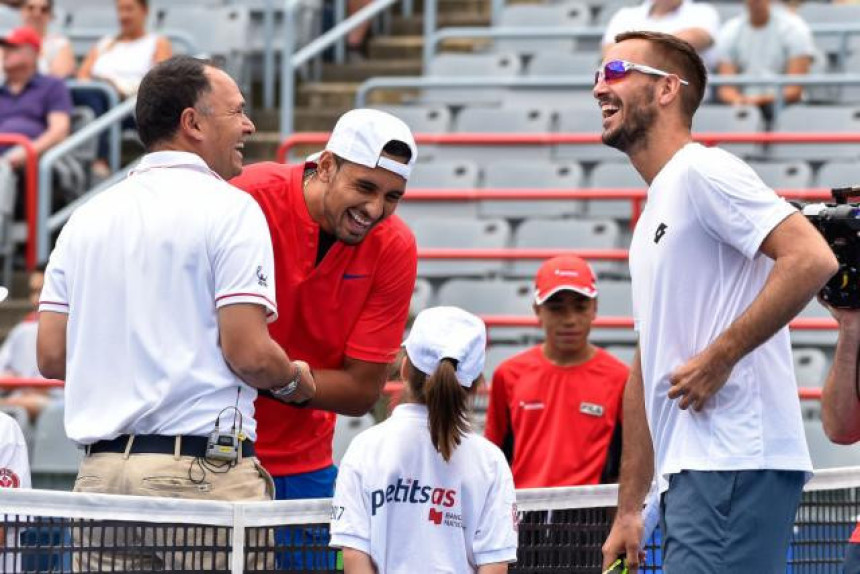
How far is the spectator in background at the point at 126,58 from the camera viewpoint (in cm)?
1212

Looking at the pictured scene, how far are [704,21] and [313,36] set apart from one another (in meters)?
3.93

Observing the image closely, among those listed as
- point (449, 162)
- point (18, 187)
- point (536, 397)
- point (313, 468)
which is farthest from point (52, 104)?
point (313, 468)

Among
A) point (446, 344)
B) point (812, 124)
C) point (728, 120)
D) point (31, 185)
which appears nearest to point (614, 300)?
point (728, 120)

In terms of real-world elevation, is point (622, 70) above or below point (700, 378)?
above

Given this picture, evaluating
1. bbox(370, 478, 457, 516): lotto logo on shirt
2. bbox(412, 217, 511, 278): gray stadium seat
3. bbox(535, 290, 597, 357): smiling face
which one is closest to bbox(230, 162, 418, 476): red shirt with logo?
bbox(370, 478, 457, 516): lotto logo on shirt

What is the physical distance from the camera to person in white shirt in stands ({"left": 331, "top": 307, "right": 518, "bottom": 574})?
485cm

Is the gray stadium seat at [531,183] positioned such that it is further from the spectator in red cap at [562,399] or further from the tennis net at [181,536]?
the tennis net at [181,536]

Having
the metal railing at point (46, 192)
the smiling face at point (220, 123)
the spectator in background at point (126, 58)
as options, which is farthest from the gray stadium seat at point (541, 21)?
the smiling face at point (220, 123)

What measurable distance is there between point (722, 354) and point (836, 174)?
622cm

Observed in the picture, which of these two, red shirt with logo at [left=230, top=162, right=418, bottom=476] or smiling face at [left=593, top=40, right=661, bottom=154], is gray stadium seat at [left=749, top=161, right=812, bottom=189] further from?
smiling face at [left=593, top=40, right=661, bottom=154]

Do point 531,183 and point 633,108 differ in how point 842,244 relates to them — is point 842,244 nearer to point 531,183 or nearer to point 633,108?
point 633,108

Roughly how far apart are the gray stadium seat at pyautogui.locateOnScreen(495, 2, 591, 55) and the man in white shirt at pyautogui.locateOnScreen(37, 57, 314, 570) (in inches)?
323

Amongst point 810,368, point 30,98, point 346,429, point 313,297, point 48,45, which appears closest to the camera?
point 313,297

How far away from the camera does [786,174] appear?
34.2 feet
